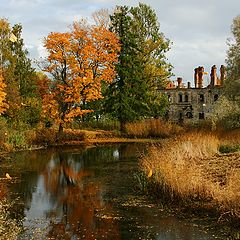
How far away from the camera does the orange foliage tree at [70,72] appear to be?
115 ft

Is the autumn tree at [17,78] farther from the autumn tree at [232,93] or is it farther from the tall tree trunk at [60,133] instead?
the autumn tree at [232,93]

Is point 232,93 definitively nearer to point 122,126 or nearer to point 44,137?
point 122,126

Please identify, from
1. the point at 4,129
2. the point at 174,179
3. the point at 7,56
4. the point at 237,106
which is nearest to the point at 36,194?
the point at 174,179

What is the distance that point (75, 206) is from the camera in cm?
1354

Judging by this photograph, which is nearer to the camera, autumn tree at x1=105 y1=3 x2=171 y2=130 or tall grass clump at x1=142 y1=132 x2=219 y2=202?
tall grass clump at x1=142 y1=132 x2=219 y2=202

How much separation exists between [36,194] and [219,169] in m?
6.76

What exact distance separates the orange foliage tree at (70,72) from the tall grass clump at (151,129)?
5852mm

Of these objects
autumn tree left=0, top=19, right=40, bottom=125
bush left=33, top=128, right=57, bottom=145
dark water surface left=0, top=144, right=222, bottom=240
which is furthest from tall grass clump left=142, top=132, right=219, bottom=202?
autumn tree left=0, top=19, right=40, bottom=125

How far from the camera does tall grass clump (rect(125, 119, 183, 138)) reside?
40.3 m

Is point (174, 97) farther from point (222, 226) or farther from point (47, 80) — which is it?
point (222, 226)

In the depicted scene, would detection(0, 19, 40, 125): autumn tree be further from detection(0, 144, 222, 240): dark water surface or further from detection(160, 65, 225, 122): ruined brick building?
detection(160, 65, 225, 122): ruined brick building

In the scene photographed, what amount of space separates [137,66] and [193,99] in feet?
80.9

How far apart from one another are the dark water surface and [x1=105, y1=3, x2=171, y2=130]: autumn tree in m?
18.4

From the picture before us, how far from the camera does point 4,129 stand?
2916 cm
